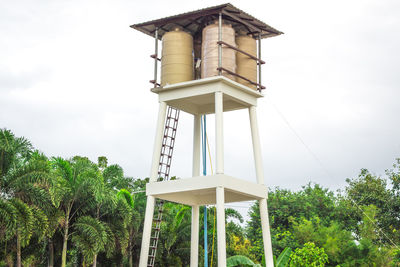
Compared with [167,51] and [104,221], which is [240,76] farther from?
[104,221]

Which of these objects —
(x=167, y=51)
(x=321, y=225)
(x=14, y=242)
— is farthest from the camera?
(x=321, y=225)

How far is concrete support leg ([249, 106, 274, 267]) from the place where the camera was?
22.3m

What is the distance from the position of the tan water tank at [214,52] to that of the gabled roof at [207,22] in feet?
1.56

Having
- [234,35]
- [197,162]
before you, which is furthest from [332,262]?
[234,35]

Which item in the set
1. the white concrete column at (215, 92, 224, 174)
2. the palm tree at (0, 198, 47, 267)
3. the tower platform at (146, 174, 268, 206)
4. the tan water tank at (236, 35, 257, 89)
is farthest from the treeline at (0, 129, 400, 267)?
the tan water tank at (236, 35, 257, 89)

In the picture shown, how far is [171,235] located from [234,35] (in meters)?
16.9

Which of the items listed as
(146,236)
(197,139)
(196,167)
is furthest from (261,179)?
(146,236)

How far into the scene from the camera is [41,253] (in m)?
29.3

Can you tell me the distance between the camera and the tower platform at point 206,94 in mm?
22188

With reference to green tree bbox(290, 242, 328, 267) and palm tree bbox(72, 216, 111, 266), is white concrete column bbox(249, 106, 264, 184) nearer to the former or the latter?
palm tree bbox(72, 216, 111, 266)

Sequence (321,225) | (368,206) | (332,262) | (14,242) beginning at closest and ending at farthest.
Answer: (14,242), (332,262), (321,225), (368,206)

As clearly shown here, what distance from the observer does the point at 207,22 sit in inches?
926

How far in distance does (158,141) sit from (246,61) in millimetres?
4503

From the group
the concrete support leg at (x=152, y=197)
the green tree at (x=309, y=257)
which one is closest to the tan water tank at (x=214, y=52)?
the concrete support leg at (x=152, y=197)
